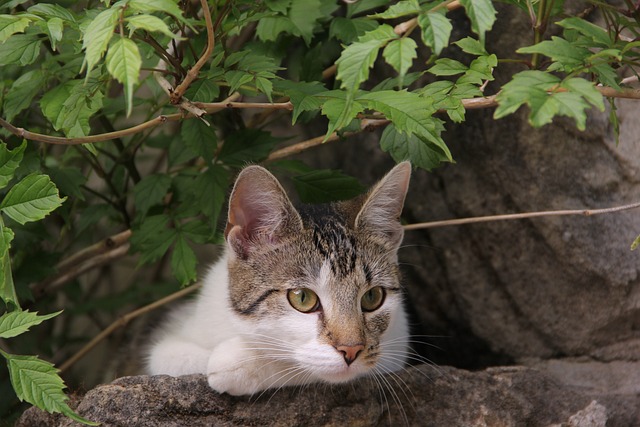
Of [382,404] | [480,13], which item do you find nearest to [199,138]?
[382,404]

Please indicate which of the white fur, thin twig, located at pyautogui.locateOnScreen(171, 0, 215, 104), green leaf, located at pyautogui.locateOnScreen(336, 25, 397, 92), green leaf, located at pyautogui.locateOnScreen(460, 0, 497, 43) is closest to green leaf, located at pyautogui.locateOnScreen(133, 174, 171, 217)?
the white fur

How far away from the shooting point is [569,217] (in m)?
3.01

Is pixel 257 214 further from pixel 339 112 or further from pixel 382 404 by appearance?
pixel 382 404

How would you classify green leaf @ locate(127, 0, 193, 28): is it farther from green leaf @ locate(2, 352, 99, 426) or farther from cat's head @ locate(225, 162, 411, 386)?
green leaf @ locate(2, 352, 99, 426)

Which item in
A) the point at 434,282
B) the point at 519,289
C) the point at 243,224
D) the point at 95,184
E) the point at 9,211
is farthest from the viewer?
the point at 95,184

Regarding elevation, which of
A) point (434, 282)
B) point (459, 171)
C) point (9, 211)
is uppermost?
point (9, 211)

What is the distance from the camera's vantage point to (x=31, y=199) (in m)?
2.11

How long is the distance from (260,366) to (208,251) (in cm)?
209

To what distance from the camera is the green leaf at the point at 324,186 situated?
2922 millimetres

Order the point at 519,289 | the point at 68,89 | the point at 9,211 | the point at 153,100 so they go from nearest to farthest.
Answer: the point at 9,211 → the point at 68,89 → the point at 153,100 → the point at 519,289

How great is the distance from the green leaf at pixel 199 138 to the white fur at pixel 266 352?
494mm

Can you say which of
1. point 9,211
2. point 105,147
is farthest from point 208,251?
point 9,211

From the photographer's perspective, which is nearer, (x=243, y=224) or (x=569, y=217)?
(x=243, y=224)

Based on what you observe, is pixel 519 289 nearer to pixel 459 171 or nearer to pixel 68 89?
pixel 459 171
